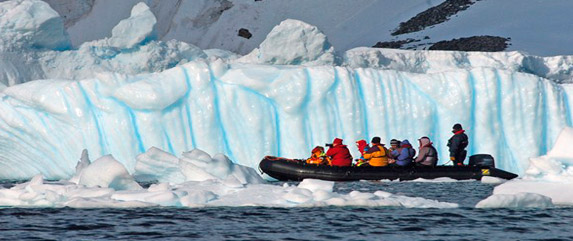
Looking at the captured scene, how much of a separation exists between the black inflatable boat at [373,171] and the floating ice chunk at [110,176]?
534cm

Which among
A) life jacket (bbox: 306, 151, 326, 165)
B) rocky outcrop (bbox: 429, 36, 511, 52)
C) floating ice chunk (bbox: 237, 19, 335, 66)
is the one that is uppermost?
rocky outcrop (bbox: 429, 36, 511, 52)

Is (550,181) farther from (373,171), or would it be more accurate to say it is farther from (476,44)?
(476,44)

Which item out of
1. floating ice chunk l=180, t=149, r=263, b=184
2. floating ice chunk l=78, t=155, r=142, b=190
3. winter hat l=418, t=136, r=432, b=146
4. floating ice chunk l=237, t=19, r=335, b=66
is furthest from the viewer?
floating ice chunk l=237, t=19, r=335, b=66

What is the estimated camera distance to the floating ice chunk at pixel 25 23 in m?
26.9

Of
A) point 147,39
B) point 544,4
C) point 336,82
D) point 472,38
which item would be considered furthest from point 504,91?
point 544,4

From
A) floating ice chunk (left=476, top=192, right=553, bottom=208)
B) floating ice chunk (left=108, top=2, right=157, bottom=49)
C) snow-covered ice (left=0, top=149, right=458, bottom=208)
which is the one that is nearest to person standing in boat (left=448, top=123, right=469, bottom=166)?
snow-covered ice (left=0, top=149, right=458, bottom=208)

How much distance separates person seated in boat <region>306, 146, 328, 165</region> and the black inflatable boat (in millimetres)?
106

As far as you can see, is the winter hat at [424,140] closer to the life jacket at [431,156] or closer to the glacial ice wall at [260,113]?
the life jacket at [431,156]

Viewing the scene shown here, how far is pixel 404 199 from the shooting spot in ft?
44.5

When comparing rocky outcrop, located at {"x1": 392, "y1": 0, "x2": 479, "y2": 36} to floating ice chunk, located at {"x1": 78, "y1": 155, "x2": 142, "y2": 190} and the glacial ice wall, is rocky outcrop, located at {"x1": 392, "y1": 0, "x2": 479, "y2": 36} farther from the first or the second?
floating ice chunk, located at {"x1": 78, "y1": 155, "x2": 142, "y2": 190}

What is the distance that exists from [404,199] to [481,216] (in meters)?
1.66

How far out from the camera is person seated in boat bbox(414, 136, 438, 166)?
19.9 meters

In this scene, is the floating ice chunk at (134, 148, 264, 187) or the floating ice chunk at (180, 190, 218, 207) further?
the floating ice chunk at (134, 148, 264, 187)

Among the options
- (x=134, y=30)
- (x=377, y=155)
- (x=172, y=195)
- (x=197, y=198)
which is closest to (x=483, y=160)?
(x=377, y=155)
